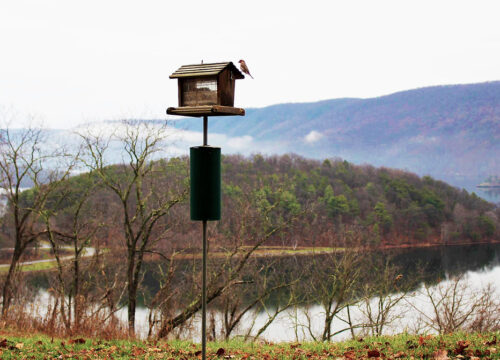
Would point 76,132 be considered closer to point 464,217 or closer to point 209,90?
point 209,90

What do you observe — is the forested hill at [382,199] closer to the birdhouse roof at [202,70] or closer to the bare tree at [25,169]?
the bare tree at [25,169]

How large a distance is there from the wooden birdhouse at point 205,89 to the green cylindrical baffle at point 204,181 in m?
0.48

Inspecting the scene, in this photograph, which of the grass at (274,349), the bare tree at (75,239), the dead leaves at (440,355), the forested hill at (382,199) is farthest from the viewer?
the forested hill at (382,199)

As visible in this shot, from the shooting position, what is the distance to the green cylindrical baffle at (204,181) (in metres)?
4.75

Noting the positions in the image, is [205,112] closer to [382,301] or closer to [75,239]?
[75,239]

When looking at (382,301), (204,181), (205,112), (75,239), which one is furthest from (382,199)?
(204,181)

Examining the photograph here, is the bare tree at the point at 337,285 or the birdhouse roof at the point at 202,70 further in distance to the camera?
the bare tree at the point at 337,285

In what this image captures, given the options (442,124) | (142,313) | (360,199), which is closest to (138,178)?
(142,313)

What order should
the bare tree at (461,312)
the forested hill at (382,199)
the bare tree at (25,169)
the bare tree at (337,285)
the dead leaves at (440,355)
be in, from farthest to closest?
1. the forested hill at (382,199)
2. the bare tree at (25,169)
3. the bare tree at (337,285)
4. the bare tree at (461,312)
5. the dead leaves at (440,355)

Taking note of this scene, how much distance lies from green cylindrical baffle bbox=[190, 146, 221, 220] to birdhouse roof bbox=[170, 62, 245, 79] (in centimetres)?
86

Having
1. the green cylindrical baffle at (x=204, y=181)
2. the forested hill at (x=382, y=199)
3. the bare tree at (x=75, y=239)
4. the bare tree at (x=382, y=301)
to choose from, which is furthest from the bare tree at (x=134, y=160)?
the forested hill at (x=382, y=199)

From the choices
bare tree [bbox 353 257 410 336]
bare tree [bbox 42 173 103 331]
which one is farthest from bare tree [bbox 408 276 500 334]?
bare tree [bbox 42 173 103 331]

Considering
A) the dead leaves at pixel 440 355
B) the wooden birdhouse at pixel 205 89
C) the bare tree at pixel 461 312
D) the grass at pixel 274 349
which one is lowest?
the bare tree at pixel 461 312

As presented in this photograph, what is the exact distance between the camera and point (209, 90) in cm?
514
